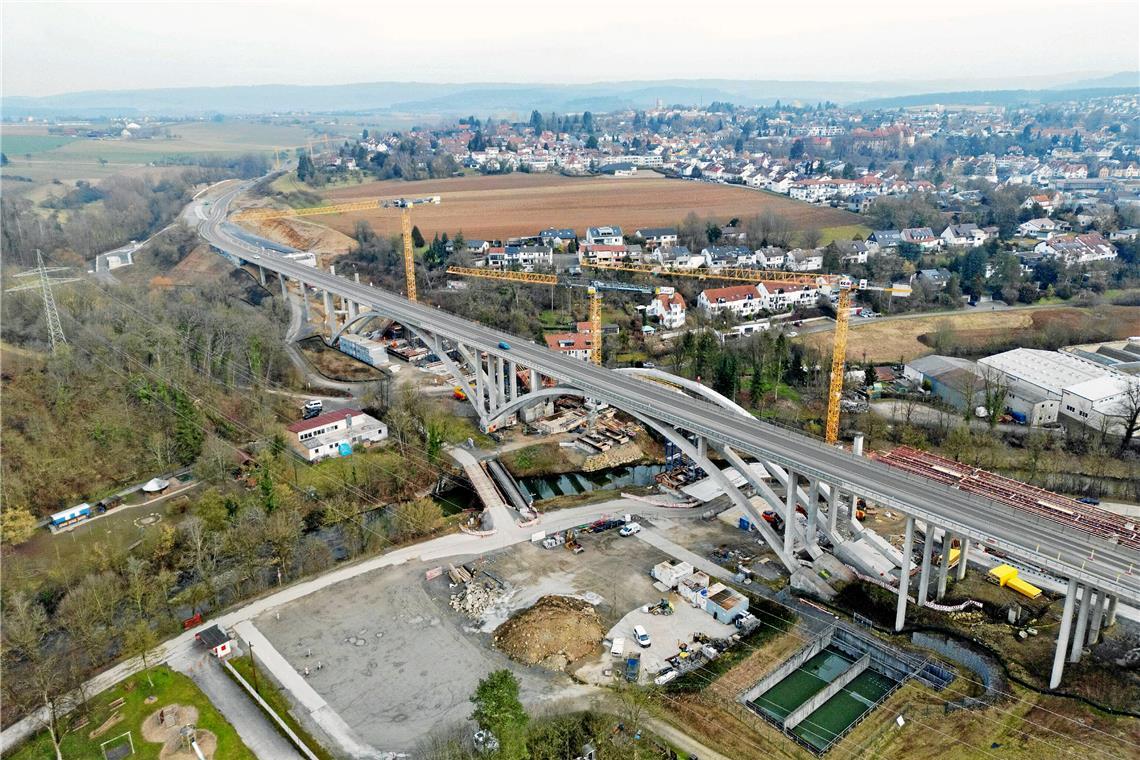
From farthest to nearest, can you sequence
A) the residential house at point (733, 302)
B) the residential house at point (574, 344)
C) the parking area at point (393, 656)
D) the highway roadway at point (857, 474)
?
1. the residential house at point (733, 302)
2. the residential house at point (574, 344)
3. the parking area at point (393, 656)
4. the highway roadway at point (857, 474)

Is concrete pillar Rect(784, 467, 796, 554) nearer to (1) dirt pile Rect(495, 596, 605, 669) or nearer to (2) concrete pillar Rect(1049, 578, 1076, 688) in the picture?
(1) dirt pile Rect(495, 596, 605, 669)

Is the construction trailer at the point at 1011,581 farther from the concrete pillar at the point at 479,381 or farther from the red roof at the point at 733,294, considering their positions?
the red roof at the point at 733,294

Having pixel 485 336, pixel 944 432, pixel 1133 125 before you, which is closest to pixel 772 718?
pixel 944 432

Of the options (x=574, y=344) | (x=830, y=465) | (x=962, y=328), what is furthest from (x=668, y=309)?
(x=830, y=465)

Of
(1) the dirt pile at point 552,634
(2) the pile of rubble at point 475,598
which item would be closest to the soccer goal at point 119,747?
(2) the pile of rubble at point 475,598

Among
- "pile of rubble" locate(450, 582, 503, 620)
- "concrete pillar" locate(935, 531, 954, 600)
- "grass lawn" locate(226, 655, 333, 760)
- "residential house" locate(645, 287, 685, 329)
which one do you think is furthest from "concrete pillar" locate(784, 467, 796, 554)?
"residential house" locate(645, 287, 685, 329)

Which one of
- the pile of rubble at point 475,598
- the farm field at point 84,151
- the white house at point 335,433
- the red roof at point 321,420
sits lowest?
the pile of rubble at point 475,598
